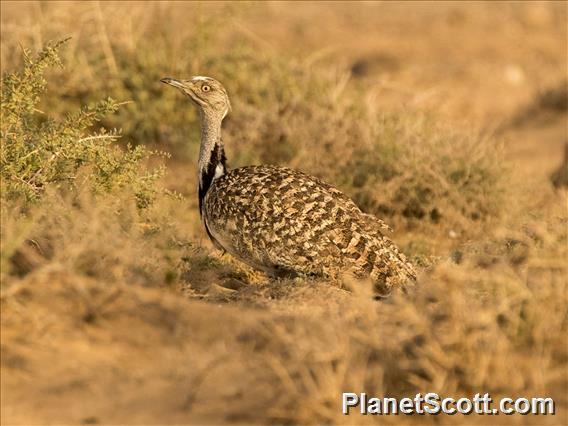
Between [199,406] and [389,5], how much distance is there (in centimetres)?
1692

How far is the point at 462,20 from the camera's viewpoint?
18281mm

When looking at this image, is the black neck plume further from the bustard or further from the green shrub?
the green shrub

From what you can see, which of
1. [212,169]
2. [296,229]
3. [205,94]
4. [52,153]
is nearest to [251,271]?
[212,169]

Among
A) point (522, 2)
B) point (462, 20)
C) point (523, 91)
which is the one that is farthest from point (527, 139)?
point (522, 2)

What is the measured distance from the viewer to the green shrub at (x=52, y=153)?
593cm

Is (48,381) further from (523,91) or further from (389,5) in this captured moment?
(389,5)

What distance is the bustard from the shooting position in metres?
5.98

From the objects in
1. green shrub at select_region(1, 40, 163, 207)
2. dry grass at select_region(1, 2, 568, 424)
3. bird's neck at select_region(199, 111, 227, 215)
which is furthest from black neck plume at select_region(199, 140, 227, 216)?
green shrub at select_region(1, 40, 163, 207)

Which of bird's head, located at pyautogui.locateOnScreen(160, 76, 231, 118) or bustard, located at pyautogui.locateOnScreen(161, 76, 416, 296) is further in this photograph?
bird's head, located at pyautogui.locateOnScreen(160, 76, 231, 118)

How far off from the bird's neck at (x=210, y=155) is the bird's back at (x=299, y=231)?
0.48m

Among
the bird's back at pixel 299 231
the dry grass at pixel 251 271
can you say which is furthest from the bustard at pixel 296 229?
the dry grass at pixel 251 271

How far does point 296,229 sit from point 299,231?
2 centimetres

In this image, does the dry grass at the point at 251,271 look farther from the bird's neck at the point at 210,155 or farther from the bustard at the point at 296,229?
the bird's neck at the point at 210,155

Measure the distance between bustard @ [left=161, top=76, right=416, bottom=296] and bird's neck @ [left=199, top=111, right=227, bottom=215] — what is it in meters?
0.30
